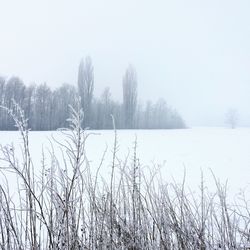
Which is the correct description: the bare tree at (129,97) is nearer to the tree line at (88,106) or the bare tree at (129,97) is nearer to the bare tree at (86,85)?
the tree line at (88,106)

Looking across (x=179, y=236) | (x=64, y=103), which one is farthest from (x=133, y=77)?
(x=179, y=236)

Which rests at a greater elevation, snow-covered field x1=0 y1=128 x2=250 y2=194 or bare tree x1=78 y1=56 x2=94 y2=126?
bare tree x1=78 y1=56 x2=94 y2=126

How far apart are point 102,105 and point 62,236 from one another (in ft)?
106

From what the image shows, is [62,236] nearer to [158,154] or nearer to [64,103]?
[158,154]

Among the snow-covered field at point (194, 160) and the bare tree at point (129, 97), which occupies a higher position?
the bare tree at point (129, 97)

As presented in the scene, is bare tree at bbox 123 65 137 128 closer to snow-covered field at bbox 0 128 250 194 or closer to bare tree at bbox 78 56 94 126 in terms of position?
bare tree at bbox 78 56 94 126

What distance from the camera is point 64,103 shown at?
1215 inches

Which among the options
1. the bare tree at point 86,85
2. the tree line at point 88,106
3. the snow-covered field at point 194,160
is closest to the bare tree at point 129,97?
the tree line at point 88,106

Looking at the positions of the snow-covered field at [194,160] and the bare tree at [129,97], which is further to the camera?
the bare tree at [129,97]

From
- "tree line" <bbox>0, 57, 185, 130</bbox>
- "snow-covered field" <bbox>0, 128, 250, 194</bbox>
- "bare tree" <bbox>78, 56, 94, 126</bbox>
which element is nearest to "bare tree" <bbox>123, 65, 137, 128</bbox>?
"tree line" <bbox>0, 57, 185, 130</bbox>

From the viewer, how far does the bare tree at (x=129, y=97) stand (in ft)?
109

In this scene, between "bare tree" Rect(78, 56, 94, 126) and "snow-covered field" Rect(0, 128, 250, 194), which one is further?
"bare tree" Rect(78, 56, 94, 126)

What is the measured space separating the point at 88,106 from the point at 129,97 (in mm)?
6419

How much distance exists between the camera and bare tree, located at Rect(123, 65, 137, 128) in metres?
33.1
